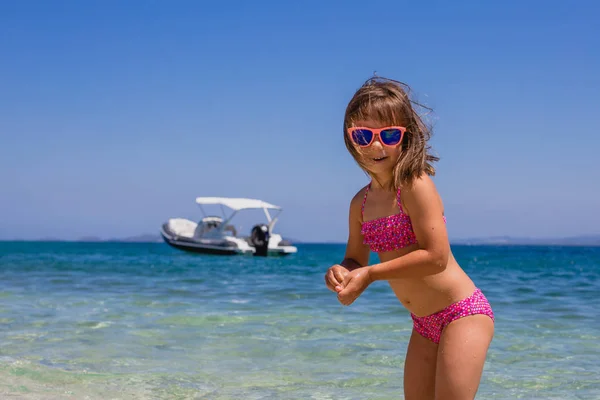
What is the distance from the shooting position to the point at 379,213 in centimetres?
275

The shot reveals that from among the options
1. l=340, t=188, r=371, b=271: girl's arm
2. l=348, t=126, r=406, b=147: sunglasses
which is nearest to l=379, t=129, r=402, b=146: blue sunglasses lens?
l=348, t=126, r=406, b=147: sunglasses

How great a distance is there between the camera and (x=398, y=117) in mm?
2629

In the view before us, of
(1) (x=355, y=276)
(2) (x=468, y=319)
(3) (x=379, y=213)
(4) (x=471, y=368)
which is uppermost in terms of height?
(3) (x=379, y=213)

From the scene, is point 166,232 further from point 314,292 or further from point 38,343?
point 38,343

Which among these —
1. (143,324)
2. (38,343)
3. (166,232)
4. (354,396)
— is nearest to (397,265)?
(354,396)

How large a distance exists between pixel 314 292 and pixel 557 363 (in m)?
7.97

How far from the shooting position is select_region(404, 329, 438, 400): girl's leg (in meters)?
2.84

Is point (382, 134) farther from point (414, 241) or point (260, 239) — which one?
point (260, 239)

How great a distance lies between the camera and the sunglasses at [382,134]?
2594 millimetres

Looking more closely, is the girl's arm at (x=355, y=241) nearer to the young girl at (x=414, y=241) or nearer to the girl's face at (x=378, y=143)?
the young girl at (x=414, y=241)

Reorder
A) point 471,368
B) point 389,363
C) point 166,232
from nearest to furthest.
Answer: point 471,368, point 389,363, point 166,232

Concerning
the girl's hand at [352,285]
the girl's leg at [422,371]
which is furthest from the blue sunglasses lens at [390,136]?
the girl's leg at [422,371]

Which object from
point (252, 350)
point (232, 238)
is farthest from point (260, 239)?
point (252, 350)

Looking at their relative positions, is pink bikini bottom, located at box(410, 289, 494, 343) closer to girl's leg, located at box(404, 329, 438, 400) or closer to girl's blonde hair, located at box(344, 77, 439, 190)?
girl's leg, located at box(404, 329, 438, 400)
